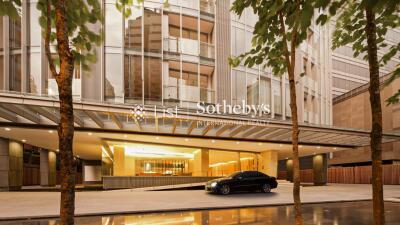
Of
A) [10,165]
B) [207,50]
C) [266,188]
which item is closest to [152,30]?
[207,50]

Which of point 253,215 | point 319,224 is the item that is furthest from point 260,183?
point 319,224

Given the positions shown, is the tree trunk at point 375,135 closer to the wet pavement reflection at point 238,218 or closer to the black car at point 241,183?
the wet pavement reflection at point 238,218

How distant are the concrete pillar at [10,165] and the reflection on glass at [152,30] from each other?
12.4 metres

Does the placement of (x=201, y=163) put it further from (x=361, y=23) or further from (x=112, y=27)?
(x=361, y=23)

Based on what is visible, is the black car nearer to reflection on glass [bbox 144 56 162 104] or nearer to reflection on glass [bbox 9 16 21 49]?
reflection on glass [bbox 144 56 162 104]

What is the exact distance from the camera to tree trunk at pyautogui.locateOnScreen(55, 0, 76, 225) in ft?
14.8

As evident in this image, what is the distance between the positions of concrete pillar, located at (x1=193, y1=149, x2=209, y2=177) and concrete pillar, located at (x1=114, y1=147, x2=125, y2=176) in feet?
21.9

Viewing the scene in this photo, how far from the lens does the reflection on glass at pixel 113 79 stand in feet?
86.4

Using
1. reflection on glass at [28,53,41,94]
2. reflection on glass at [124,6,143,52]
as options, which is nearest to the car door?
reflection on glass at [124,6,143,52]

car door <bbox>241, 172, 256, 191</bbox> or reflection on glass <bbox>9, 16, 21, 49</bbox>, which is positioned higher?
reflection on glass <bbox>9, 16, 21, 49</bbox>

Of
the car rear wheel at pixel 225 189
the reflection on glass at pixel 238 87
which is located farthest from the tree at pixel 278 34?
the reflection on glass at pixel 238 87

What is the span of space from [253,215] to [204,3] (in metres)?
20.7

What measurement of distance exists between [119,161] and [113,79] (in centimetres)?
685

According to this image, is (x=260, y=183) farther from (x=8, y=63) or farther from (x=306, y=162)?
(x=306, y=162)
